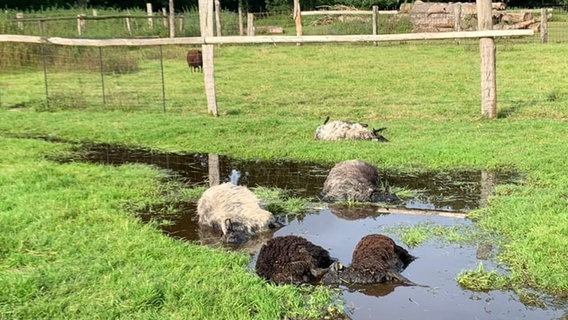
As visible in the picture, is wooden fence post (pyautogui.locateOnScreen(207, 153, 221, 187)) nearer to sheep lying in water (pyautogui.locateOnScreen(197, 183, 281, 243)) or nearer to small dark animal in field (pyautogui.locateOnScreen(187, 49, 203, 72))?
sheep lying in water (pyautogui.locateOnScreen(197, 183, 281, 243))

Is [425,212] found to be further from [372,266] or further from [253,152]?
[253,152]

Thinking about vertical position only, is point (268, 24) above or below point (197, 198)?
above

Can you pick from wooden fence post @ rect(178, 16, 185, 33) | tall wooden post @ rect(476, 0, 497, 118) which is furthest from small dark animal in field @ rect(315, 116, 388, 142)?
wooden fence post @ rect(178, 16, 185, 33)

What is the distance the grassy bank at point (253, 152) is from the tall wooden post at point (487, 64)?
298 mm

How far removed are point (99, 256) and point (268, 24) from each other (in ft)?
98.4

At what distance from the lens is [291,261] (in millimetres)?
4820

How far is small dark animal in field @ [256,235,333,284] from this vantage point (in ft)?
15.5

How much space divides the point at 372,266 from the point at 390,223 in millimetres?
1385

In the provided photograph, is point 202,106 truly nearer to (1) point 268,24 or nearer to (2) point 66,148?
(2) point 66,148

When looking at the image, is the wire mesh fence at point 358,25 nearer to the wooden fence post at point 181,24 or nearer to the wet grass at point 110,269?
the wooden fence post at point 181,24

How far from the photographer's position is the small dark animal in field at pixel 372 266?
470cm

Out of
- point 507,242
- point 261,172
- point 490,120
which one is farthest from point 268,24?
point 507,242

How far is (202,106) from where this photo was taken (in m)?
13.0

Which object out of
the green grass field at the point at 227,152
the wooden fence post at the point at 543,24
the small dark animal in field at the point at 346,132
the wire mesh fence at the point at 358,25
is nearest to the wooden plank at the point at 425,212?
the green grass field at the point at 227,152
